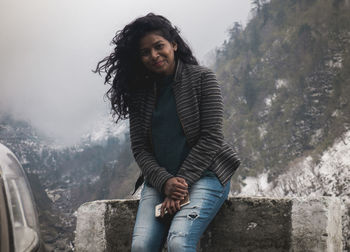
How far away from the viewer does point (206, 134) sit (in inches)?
81.6

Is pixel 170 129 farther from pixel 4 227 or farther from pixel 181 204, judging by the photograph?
pixel 4 227

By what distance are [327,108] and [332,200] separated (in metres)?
60.9

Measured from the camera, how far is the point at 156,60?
220cm

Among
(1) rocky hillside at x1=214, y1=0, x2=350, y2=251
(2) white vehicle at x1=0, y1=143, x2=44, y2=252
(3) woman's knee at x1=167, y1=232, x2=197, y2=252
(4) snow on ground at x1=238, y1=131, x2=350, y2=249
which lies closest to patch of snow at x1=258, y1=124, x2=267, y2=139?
(1) rocky hillside at x1=214, y1=0, x2=350, y2=251

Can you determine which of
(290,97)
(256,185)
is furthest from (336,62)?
(256,185)

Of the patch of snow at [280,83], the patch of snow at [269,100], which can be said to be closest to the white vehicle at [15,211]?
the patch of snow at [269,100]

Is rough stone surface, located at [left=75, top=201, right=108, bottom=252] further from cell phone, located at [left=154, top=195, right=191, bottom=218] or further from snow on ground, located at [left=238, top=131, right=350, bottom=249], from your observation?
snow on ground, located at [left=238, top=131, right=350, bottom=249]

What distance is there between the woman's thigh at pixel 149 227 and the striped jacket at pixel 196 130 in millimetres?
88

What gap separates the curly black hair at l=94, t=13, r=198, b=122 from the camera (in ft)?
7.31

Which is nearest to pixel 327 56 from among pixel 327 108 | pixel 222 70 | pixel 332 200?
pixel 327 108

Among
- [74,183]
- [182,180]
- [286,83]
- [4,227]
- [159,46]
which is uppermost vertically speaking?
[74,183]

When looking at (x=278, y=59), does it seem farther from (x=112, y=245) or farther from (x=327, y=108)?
(x=112, y=245)

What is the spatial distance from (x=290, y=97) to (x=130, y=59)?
68157mm

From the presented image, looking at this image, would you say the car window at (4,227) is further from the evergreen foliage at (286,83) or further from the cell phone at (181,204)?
the evergreen foliage at (286,83)
